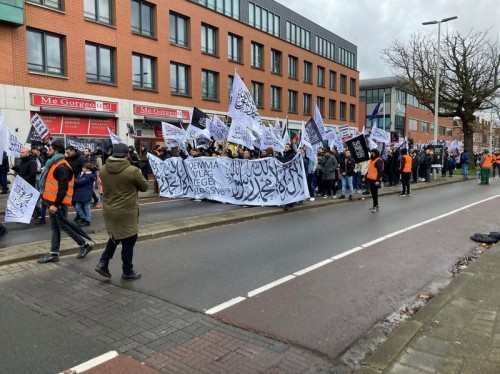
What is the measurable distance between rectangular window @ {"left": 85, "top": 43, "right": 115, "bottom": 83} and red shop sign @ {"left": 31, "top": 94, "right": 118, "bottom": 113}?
4.28ft

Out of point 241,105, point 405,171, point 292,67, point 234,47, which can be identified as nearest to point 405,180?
point 405,171

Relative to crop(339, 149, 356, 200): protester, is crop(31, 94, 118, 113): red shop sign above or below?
above

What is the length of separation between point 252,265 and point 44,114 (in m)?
17.8

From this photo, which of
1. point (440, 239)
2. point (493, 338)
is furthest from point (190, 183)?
point (493, 338)

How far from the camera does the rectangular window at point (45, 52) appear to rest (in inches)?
821

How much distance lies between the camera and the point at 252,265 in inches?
266

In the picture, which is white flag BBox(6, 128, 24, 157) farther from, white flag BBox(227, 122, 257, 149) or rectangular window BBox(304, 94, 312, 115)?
rectangular window BBox(304, 94, 312, 115)

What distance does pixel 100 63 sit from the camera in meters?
24.2

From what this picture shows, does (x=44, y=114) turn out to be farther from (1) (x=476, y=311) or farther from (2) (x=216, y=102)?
(1) (x=476, y=311)

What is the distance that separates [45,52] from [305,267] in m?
19.5

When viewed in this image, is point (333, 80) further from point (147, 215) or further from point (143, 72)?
point (147, 215)

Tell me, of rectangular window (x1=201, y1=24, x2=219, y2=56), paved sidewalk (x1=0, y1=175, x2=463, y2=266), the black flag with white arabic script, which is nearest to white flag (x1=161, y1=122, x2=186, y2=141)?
paved sidewalk (x1=0, y1=175, x2=463, y2=266)

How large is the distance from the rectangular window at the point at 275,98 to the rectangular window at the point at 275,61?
1463 millimetres

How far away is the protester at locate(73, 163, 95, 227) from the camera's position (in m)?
9.87
